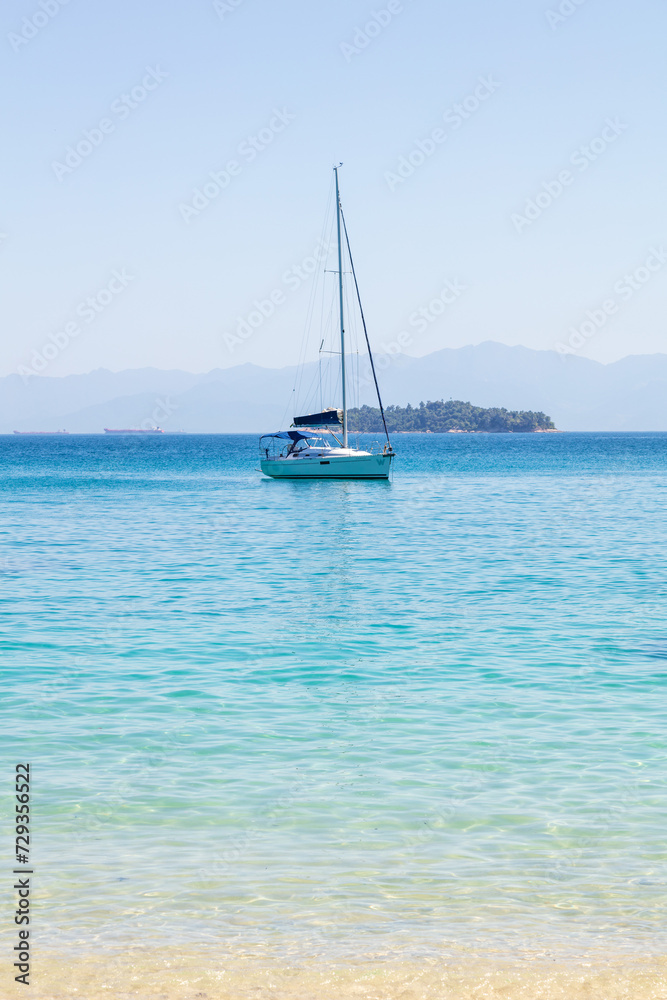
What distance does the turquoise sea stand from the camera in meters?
7.43

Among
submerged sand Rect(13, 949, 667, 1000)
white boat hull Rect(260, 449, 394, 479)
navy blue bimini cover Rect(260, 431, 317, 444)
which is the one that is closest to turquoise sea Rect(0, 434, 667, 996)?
submerged sand Rect(13, 949, 667, 1000)

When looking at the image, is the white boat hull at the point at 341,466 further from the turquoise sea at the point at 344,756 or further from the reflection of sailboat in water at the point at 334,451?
the turquoise sea at the point at 344,756

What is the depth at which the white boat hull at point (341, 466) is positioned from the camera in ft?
213

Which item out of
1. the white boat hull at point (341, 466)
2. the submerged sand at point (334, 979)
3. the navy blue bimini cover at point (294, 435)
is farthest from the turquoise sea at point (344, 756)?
the navy blue bimini cover at point (294, 435)

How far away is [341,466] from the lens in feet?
213

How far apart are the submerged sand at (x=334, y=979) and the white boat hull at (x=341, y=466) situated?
58287mm

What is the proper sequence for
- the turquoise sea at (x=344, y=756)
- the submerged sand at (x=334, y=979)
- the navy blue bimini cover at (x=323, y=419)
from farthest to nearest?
the navy blue bimini cover at (x=323, y=419) < the turquoise sea at (x=344, y=756) < the submerged sand at (x=334, y=979)

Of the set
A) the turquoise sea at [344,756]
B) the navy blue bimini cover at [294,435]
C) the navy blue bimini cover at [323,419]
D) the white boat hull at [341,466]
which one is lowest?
the turquoise sea at [344,756]

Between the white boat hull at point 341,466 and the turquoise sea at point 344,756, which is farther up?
the white boat hull at point 341,466

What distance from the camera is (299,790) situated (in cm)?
1032

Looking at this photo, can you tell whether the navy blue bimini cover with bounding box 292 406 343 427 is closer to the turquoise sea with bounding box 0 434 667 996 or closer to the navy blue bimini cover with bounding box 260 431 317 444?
the navy blue bimini cover with bounding box 260 431 317 444

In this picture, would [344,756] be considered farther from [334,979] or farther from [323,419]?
[323,419]

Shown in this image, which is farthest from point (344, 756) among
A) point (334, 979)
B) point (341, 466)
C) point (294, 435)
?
point (294, 435)

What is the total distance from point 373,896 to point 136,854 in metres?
2.31
